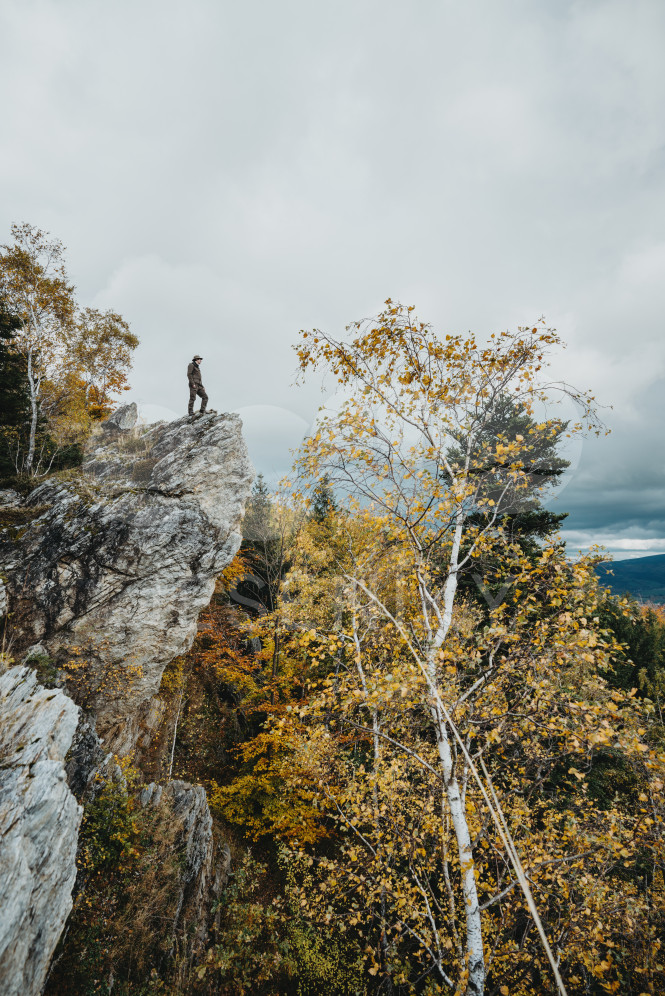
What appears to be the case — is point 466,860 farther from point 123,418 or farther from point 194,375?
point 123,418

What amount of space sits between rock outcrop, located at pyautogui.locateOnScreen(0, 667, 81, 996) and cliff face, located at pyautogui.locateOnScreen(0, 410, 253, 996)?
34 mm

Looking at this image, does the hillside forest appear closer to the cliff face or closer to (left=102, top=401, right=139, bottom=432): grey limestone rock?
the cliff face

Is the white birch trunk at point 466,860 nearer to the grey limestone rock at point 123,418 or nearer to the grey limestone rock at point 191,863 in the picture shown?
the grey limestone rock at point 191,863

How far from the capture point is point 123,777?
10.2 metres

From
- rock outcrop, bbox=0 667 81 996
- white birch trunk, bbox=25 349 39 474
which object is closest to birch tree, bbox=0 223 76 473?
white birch trunk, bbox=25 349 39 474

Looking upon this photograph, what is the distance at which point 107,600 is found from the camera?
39.9 ft

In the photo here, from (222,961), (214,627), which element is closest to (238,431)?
(214,627)

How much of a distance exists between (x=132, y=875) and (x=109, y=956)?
1.29m

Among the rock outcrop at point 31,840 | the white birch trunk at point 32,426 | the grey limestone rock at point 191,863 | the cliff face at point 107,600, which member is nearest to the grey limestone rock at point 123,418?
the white birch trunk at point 32,426

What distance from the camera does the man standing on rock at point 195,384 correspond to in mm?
15398

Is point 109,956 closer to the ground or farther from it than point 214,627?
closer to the ground

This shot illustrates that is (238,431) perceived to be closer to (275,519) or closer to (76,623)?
(275,519)

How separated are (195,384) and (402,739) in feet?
49.3

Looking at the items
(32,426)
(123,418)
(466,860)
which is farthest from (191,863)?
(123,418)
